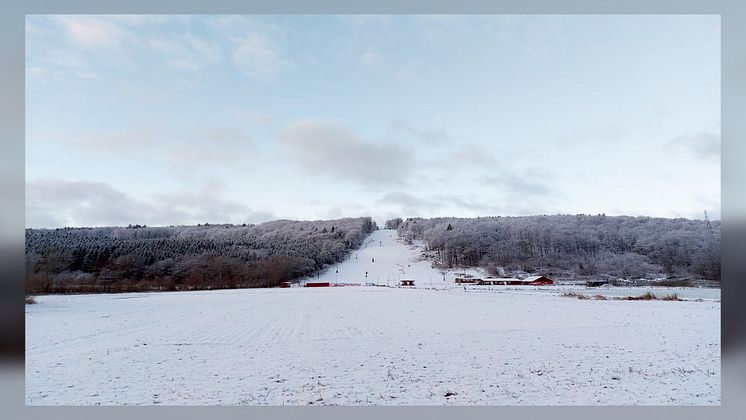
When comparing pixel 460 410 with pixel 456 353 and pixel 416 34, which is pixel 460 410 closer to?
pixel 456 353

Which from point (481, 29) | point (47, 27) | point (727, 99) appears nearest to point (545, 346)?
point (727, 99)

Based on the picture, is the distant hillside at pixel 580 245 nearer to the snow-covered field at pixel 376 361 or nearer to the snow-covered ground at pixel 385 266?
the snow-covered ground at pixel 385 266

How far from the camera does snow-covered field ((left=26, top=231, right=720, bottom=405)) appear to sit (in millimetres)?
5805

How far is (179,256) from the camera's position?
119 ft

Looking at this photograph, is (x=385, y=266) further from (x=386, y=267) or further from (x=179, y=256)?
(x=179, y=256)

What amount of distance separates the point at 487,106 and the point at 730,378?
8.12 metres

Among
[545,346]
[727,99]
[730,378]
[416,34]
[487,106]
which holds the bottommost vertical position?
[545,346]

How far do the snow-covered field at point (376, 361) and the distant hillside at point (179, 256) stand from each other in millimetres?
12751

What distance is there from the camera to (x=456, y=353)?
→ 26.4 ft

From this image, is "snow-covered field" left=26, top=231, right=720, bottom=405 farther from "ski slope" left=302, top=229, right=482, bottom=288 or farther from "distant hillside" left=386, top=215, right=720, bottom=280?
"ski slope" left=302, top=229, right=482, bottom=288
